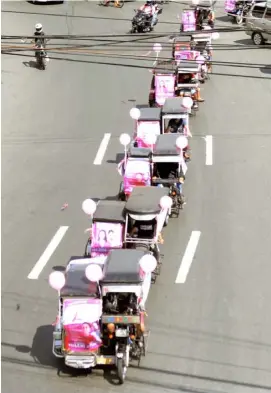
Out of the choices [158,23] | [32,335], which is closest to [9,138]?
[32,335]

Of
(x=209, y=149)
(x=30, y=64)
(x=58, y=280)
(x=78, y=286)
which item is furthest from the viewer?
(x=30, y=64)

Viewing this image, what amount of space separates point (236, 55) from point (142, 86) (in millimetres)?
6251

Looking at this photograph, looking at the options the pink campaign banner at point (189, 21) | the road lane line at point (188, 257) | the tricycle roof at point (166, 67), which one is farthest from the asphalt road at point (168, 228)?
the pink campaign banner at point (189, 21)

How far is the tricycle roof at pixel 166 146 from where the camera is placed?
17.1 metres

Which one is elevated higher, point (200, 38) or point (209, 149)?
point (200, 38)

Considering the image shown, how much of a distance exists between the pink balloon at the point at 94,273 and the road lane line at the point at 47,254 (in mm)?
3816

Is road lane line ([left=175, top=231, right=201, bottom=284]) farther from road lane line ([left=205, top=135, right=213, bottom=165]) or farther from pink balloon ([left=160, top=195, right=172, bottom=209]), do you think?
road lane line ([left=205, top=135, right=213, bottom=165])

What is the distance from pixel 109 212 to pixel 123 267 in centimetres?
304

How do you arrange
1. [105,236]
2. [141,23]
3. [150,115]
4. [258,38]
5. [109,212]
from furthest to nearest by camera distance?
1. [141,23]
2. [258,38]
3. [150,115]
4. [109,212]
5. [105,236]

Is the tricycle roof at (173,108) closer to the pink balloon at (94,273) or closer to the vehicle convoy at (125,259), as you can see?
the vehicle convoy at (125,259)

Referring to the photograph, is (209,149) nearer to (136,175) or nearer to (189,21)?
(136,175)

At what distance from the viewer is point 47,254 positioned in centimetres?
1580

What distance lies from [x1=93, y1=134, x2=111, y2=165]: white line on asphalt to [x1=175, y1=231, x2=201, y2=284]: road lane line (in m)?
5.50

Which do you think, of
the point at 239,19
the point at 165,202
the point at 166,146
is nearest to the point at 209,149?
the point at 166,146
